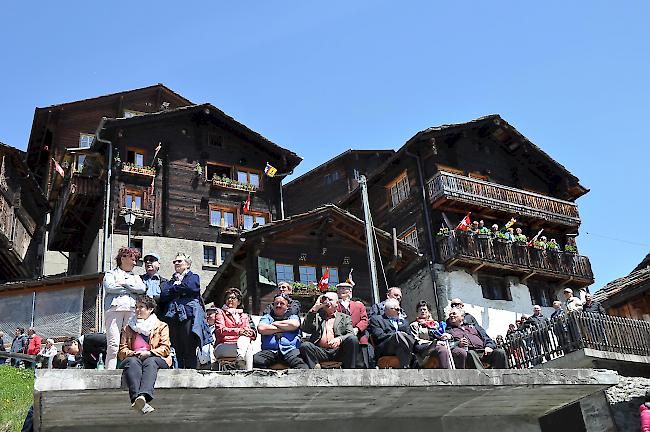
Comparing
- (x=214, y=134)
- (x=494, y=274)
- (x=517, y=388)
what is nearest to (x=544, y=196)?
(x=494, y=274)

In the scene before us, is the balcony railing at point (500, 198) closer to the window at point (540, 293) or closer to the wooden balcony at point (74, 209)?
the window at point (540, 293)

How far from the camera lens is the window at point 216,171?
121ft

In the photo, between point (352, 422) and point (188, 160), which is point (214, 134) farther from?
point (352, 422)

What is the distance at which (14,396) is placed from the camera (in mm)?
16562

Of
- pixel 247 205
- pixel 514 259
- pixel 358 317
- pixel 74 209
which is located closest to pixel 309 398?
pixel 358 317

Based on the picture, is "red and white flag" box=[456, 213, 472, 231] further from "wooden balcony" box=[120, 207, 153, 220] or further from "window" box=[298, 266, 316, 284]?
"wooden balcony" box=[120, 207, 153, 220]

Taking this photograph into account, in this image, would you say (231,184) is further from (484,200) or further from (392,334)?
(392,334)

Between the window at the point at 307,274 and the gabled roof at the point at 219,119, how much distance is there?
1068 cm

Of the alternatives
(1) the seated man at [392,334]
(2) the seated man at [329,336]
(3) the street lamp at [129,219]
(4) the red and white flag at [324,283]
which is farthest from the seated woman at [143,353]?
(3) the street lamp at [129,219]

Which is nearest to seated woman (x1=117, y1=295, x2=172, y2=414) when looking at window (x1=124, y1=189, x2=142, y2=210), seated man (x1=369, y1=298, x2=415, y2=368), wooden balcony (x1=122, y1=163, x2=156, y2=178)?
seated man (x1=369, y1=298, x2=415, y2=368)

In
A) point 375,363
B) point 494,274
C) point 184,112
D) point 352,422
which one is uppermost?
point 184,112

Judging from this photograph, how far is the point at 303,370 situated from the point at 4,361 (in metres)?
15.0

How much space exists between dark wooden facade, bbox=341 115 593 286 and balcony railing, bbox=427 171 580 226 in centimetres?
5

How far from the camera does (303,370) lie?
8891mm
